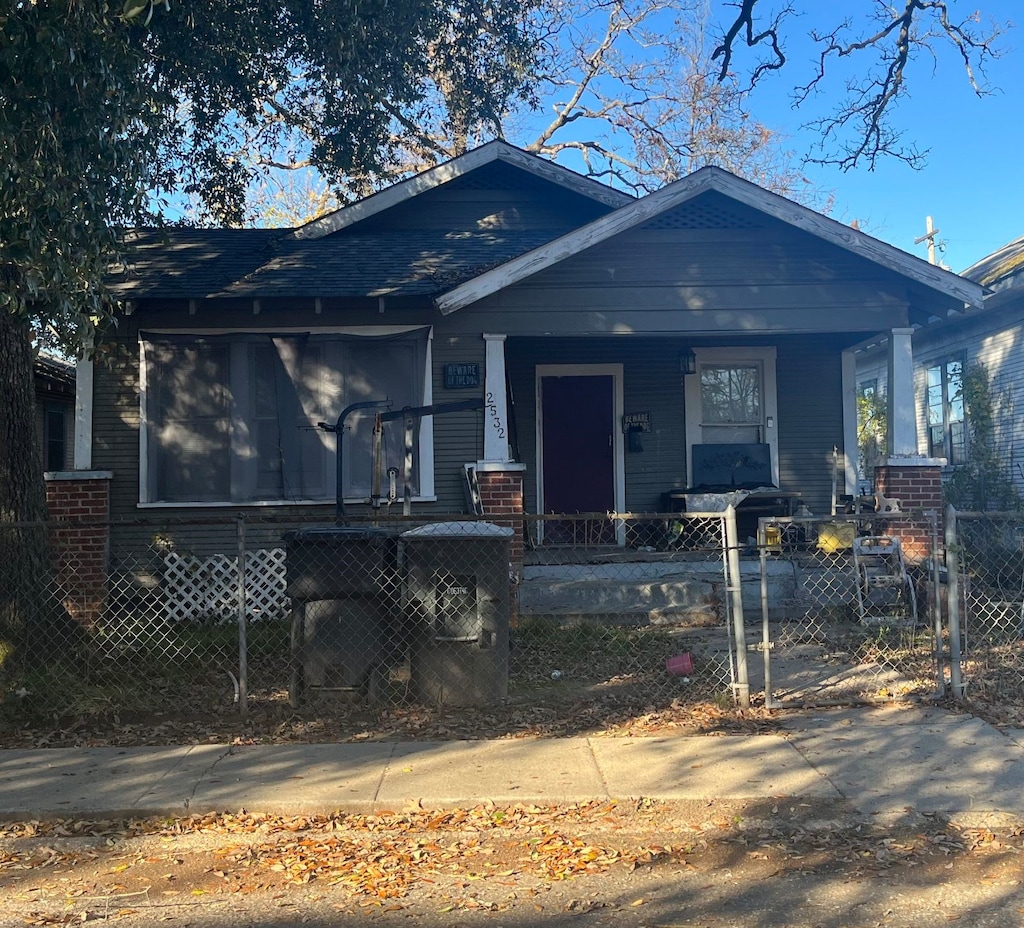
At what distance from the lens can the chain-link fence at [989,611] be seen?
6508mm

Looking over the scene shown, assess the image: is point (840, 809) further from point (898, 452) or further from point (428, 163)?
point (428, 163)

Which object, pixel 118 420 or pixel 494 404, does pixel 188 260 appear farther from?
pixel 494 404

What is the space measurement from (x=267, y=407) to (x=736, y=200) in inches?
218

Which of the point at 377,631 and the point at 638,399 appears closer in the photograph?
the point at 377,631

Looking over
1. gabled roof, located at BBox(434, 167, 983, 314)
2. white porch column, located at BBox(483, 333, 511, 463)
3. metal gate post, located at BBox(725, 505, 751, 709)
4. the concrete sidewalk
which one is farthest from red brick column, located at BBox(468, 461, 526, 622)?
the concrete sidewalk

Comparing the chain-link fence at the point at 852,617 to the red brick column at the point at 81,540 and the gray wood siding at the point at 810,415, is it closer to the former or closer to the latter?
the gray wood siding at the point at 810,415

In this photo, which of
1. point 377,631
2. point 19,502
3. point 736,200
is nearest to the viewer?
point 377,631

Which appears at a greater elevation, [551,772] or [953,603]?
[953,603]

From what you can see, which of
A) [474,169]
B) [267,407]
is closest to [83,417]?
[267,407]

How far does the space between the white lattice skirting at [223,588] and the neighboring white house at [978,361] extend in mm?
8528

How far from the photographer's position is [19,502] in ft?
24.2

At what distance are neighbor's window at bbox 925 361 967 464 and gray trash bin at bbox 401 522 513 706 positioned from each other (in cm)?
1195

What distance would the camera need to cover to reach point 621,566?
392 inches

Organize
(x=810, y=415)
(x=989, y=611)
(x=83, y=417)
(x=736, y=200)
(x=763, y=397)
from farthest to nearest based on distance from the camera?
(x=810, y=415)
(x=763, y=397)
(x=83, y=417)
(x=736, y=200)
(x=989, y=611)
